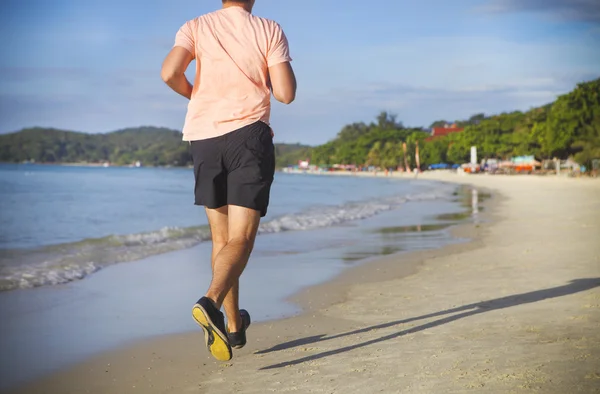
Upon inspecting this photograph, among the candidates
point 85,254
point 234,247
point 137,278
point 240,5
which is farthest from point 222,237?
point 85,254

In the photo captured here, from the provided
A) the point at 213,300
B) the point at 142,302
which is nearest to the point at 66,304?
the point at 142,302

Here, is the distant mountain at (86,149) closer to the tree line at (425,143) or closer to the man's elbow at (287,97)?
the tree line at (425,143)

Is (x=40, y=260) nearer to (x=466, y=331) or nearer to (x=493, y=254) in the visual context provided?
(x=493, y=254)

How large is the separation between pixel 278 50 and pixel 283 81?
139mm

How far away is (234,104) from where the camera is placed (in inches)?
125

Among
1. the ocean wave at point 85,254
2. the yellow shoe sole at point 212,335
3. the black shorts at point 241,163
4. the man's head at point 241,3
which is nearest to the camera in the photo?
the yellow shoe sole at point 212,335

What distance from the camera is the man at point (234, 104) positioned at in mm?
3154

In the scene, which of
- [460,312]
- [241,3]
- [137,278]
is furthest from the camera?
Answer: [137,278]

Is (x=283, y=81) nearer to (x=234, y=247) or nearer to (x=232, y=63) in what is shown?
(x=232, y=63)

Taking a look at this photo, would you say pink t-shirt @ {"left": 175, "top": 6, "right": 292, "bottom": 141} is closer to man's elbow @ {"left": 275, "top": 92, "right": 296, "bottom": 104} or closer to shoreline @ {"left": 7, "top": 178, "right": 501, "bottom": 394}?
man's elbow @ {"left": 275, "top": 92, "right": 296, "bottom": 104}

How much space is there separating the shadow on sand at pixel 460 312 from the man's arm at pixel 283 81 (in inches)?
55.4

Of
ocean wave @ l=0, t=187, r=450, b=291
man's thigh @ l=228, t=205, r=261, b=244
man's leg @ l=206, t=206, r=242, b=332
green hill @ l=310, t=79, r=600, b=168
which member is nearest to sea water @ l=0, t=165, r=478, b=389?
ocean wave @ l=0, t=187, r=450, b=291

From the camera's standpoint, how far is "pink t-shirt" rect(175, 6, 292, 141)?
3.17m

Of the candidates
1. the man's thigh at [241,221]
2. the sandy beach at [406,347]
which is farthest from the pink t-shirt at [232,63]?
the sandy beach at [406,347]
